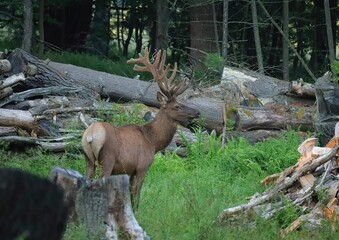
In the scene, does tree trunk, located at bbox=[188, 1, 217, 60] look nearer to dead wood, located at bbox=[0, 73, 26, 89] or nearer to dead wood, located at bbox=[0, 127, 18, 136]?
dead wood, located at bbox=[0, 73, 26, 89]

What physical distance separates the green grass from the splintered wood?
0.59 feet

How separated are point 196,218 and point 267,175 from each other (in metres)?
4.25

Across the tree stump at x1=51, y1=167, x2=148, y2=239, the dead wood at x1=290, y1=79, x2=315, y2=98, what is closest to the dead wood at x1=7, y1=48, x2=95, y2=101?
the dead wood at x1=290, y1=79, x2=315, y2=98

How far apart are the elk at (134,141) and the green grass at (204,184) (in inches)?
18.9

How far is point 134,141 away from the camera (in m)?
10.9

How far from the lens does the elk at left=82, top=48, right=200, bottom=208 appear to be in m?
10.4

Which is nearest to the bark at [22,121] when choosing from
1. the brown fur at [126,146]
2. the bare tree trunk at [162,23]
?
the brown fur at [126,146]

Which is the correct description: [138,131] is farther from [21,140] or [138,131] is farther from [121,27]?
[121,27]

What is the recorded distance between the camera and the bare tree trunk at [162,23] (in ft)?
81.1

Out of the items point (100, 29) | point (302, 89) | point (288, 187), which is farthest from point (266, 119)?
point (100, 29)

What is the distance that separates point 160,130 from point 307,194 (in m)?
2.19

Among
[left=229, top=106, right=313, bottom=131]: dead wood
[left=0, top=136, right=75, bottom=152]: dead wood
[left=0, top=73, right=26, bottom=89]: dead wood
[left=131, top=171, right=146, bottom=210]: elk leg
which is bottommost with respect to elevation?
[left=229, top=106, right=313, bottom=131]: dead wood

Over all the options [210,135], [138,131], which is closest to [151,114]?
[210,135]

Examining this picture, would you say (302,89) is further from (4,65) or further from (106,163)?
(106,163)
